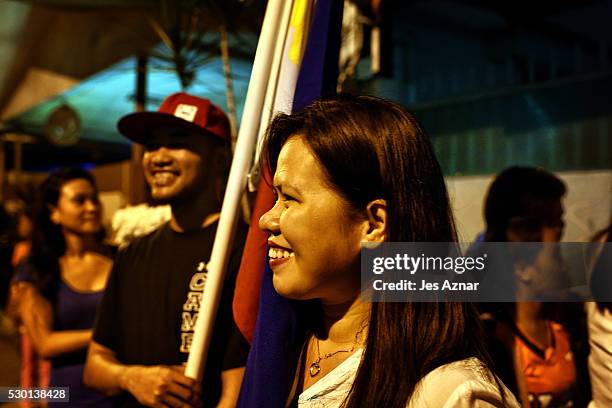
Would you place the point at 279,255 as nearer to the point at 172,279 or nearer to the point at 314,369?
the point at 314,369

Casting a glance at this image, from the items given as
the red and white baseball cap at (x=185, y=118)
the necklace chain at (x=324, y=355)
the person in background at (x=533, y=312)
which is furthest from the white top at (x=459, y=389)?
the red and white baseball cap at (x=185, y=118)

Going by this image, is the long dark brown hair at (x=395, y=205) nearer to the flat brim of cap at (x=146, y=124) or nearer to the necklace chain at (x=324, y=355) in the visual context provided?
the necklace chain at (x=324, y=355)

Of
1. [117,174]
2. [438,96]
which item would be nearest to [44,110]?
[117,174]

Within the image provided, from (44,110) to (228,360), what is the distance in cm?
539

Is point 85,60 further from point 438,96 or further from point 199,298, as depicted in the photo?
point 199,298

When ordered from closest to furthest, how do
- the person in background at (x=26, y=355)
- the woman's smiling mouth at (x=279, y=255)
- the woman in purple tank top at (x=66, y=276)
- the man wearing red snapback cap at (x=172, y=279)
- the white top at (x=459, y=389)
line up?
the white top at (x=459, y=389) → the woman's smiling mouth at (x=279, y=255) → the man wearing red snapback cap at (x=172, y=279) → the woman in purple tank top at (x=66, y=276) → the person in background at (x=26, y=355)

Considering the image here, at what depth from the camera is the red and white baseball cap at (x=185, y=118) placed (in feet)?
5.84

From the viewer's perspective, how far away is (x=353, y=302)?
110cm

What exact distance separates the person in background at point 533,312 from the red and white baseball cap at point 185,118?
1.07 metres

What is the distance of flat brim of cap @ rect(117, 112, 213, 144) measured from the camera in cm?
180

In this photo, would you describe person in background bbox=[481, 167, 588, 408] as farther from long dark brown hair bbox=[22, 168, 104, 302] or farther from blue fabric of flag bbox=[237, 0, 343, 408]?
long dark brown hair bbox=[22, 168, 104, 302]

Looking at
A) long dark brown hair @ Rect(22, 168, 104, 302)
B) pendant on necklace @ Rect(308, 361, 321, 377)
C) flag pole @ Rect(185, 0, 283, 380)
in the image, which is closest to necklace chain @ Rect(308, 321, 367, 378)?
pendant on necklace @ Rect(308, 361, 321, 377)

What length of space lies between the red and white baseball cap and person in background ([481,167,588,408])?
1069 mm

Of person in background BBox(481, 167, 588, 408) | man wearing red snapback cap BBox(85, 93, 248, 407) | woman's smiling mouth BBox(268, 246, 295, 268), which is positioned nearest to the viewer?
woman's smiling mouth BBox(268, 246, 295, 268)
